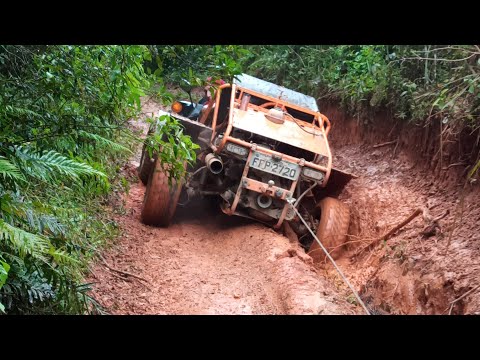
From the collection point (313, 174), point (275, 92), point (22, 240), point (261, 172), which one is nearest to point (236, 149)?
point (261, 172)

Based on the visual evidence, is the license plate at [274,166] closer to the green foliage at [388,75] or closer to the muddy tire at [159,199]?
the muddy tire at [159,199]

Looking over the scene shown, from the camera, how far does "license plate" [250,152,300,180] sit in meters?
6.14

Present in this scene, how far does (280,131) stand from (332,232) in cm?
141

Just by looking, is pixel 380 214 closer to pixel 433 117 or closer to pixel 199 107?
pixel 433 117

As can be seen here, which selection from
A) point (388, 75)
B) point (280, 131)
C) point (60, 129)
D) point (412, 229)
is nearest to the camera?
point (60, 129)

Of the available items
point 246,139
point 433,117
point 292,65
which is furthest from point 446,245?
point 292,65

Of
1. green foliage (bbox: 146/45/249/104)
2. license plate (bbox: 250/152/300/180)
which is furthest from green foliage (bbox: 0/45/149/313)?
license plate (bbox: 250/152/300/180)

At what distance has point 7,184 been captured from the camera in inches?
117

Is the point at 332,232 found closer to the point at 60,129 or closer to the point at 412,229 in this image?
the point at 412,229

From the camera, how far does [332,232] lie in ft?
21.1

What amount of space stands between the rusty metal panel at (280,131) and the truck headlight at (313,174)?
355mm

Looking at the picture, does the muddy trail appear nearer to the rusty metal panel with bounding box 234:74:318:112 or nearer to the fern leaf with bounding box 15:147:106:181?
the fern leaf with bounding box 15:147:106:181

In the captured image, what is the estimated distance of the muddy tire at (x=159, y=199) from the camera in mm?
6180

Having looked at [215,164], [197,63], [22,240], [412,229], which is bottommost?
[215,164]
